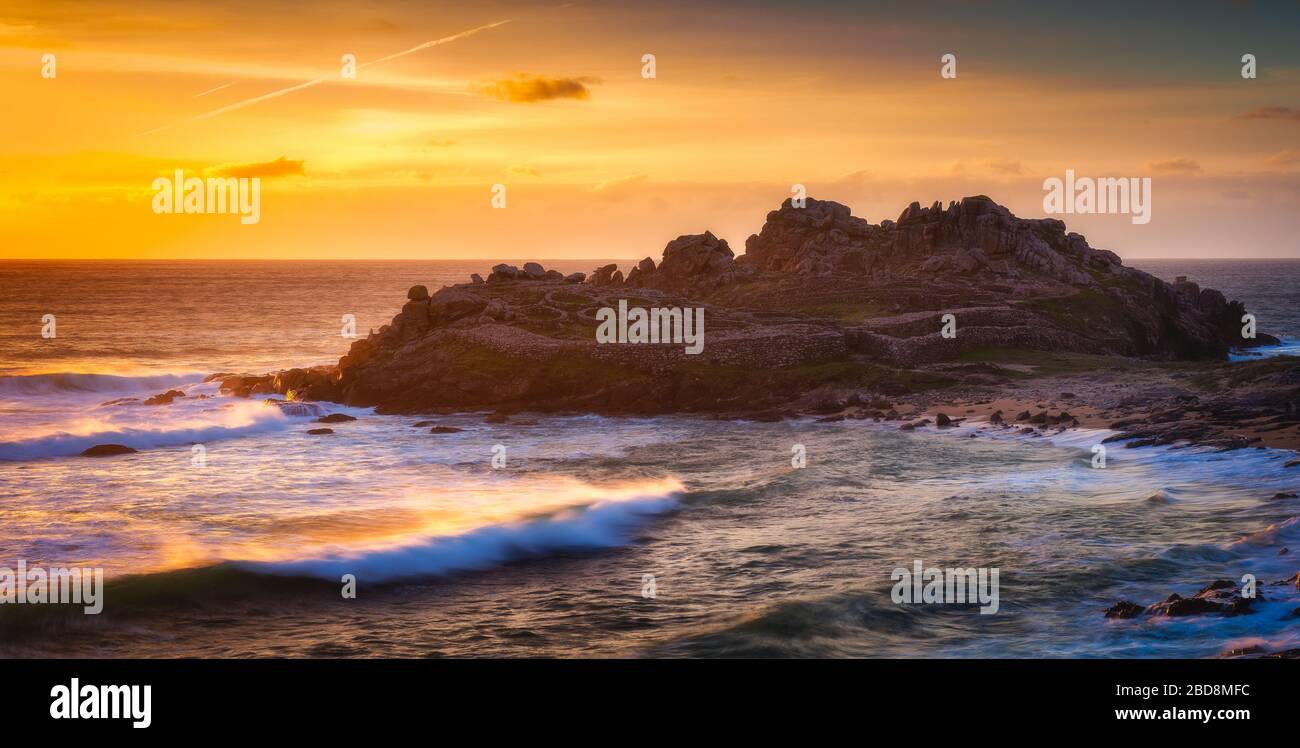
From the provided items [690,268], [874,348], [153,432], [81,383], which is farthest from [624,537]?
[690,268]

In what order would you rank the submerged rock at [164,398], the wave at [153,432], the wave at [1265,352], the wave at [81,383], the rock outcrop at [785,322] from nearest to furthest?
the wave at [153,432], the rock outcrop at [785,322], the submerged rock at [164,398], the wave at [81,383], the wave at [1265,352]

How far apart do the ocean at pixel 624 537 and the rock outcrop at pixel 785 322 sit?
6122mm

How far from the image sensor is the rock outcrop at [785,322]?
6488 centimetres

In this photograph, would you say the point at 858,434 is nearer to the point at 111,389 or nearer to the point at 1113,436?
the point at 1113,436

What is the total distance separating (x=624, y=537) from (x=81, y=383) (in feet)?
200

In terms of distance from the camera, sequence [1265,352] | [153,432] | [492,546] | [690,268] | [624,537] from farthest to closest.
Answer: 1. [690,268]
2. [1265,352]
3. [153,432]
4. [624,537]
5. [492,546]

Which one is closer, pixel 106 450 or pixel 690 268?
pixel 106 450

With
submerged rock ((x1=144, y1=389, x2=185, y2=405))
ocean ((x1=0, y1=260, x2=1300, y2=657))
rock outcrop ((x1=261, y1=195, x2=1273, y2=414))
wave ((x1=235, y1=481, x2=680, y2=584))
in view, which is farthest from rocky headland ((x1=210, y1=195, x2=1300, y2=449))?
wave ((x1=235, y1=481, x2=680, y2=584))

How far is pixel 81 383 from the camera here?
78625mm

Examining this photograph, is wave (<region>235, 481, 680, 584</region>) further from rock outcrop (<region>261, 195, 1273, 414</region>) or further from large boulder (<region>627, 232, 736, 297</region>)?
large boulder (<region>627, 232, 736, 297</region>)

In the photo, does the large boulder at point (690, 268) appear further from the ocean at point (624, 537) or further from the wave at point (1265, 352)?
the wave at point (1265, 352)

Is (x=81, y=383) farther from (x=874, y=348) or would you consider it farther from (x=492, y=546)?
(x=492, y=546)

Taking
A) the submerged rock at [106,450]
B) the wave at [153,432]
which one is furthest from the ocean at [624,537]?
the submerged rock at [106,450]
